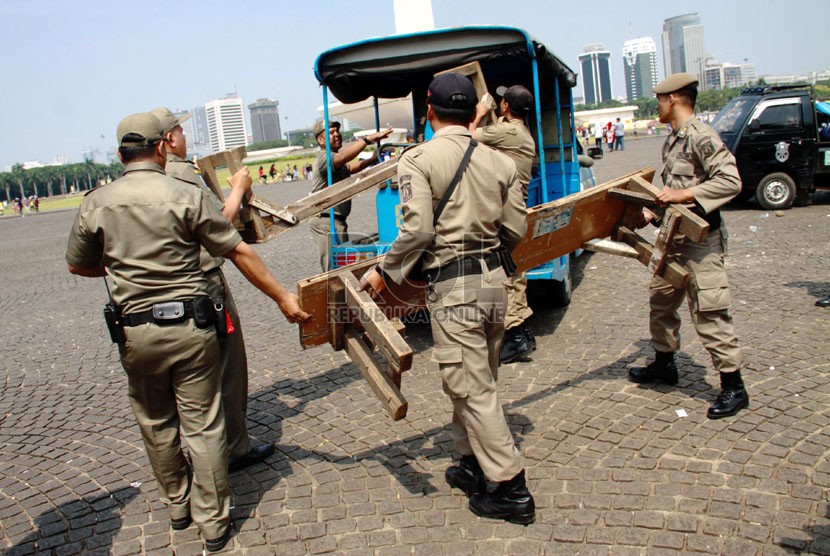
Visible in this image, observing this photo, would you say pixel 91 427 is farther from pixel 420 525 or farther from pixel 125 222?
pixel 420 525

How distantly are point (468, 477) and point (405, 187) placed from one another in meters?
1.60

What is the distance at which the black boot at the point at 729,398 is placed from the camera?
428 cm

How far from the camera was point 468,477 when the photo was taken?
366cm

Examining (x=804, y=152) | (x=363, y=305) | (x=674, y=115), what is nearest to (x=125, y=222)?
(x=363, y=305)

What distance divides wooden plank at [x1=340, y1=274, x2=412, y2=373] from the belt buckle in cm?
81

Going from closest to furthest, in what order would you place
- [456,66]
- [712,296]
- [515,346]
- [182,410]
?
[182,410] → [712,296] → [515,346] → [456,66]

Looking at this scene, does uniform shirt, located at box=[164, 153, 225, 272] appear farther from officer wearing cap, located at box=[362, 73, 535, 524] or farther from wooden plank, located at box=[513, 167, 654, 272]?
wooden plank, located at box=[513, 167, 654, 272]

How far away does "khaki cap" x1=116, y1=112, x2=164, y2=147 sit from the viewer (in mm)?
3393

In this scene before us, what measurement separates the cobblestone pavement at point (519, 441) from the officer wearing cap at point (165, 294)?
442 millimetres

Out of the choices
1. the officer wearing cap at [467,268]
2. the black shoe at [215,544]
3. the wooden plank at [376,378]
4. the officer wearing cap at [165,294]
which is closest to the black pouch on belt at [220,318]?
A: the officer wearing cap at [165,294]

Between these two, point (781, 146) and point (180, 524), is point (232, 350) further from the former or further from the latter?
point (781, 146)

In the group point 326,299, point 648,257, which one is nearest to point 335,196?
point 326,299

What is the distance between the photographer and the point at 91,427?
5109 millimetres

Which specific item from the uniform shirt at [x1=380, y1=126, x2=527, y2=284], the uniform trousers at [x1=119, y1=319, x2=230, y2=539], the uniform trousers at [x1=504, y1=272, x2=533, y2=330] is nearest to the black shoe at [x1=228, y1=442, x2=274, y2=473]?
the uniform trousers at [x1=119, y1=319, x2=230, y2=539]
